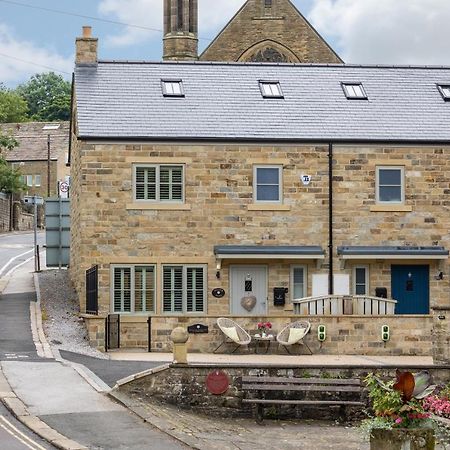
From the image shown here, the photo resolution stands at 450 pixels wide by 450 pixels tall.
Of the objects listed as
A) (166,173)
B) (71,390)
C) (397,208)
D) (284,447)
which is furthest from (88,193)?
(284,447)

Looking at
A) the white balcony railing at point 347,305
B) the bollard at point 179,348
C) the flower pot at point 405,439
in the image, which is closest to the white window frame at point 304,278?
the white balcony railing at point 347,305

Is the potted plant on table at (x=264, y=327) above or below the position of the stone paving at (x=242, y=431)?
above

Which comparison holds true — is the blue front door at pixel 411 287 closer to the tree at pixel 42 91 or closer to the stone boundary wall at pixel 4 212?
the stone boundary wall at pixel 4 212

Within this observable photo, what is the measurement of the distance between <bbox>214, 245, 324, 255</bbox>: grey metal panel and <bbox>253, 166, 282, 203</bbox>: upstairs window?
1.44 meters

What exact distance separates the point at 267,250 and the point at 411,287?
15.1 feet

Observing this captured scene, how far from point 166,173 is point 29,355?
9054 millimetres

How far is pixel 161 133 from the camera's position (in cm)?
3331

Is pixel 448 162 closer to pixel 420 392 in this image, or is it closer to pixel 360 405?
pixel 360 405

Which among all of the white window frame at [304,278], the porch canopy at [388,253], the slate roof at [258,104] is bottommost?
the white window frame at [304,278]

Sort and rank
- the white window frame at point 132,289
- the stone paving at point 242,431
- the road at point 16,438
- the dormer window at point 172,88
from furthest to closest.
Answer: the dormer window at point 172,88 → the white window frame at point 132,289 → the stone paving at point 242,431 → the road at point 16,438

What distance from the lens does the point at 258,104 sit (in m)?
35.5

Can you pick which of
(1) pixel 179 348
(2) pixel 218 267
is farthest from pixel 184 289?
(1) pixel 179 348

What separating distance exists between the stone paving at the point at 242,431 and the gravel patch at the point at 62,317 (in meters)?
6.49

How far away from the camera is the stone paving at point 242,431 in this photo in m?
18.5
